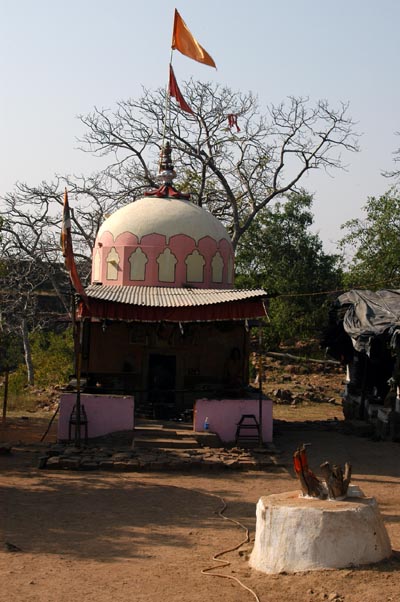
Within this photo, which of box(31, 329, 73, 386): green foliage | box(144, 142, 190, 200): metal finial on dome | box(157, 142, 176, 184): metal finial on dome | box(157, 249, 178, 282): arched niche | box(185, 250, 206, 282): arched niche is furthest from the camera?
box(31, 329, 73, 386): green foliage

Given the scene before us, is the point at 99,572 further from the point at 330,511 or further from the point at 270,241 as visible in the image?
the point at 270,241

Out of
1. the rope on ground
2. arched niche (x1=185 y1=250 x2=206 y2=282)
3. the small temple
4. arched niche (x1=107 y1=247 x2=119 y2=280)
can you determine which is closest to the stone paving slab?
the small temple

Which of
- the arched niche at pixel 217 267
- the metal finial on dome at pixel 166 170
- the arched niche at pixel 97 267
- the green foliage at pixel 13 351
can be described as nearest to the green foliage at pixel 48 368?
the green foliage at pixel 13 351

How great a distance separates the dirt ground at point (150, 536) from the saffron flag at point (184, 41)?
14.1m

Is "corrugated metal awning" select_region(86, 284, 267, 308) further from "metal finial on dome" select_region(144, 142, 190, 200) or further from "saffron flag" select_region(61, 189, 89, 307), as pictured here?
"metal finial on dome" select_region(144, 142, 190, 200)

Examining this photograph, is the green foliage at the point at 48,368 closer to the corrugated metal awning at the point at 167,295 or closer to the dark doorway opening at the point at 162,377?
the dark doorway opening at the point at 162,377

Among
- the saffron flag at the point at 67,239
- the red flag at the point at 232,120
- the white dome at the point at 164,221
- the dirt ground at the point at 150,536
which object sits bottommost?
the dirt ground at the point at 150,536

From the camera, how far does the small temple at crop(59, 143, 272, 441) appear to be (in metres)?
17.0

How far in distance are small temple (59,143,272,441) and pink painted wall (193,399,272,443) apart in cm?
2

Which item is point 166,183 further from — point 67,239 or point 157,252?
point 67,239

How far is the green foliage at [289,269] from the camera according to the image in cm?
3528

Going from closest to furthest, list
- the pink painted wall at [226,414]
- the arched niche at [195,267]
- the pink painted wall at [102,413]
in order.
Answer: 1. the pink painted wall at [102,413]
2. the pink painted wall at [226,414]
3. the arched niche at [195,267]

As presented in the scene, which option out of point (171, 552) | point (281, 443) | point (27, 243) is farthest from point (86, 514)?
point (27, 243)

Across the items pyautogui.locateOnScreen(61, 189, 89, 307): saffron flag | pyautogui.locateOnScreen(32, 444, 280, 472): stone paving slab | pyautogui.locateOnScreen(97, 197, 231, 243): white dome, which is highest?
pyautogui.locateOnScreen(97, 197, 231, 243): white dome
